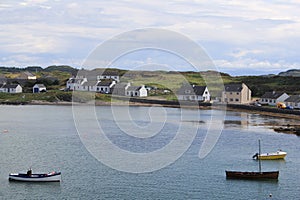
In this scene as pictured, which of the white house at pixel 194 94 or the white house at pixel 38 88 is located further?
the white house at pixel 38 88

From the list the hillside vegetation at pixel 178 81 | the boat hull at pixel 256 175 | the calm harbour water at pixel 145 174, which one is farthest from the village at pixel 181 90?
the boat hull at pixel 256 175

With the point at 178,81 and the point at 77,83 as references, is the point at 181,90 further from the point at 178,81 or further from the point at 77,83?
the point at 178,81

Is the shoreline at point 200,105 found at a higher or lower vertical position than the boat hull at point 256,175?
higher

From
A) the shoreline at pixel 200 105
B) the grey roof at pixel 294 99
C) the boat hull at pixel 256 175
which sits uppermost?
the grey roof at pixel 294 99

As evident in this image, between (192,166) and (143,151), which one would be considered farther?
(143,151)

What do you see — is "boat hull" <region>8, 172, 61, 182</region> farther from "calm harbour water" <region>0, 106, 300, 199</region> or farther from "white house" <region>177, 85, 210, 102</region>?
"white house" <region>177, 85, 210, 102</region>

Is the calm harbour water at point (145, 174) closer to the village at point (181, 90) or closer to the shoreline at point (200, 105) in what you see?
the shoreline at point (200, 105)

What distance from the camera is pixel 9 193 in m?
28.1

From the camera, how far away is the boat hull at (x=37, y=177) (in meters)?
30.1

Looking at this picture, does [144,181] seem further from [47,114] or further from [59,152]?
[47,114]

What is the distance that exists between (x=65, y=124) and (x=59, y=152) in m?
20.4

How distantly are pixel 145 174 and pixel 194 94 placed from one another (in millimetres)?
60127

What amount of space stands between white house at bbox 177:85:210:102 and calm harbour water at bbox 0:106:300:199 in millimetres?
36180

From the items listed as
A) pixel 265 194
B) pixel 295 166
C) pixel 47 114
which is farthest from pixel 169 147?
pixel 47 114
